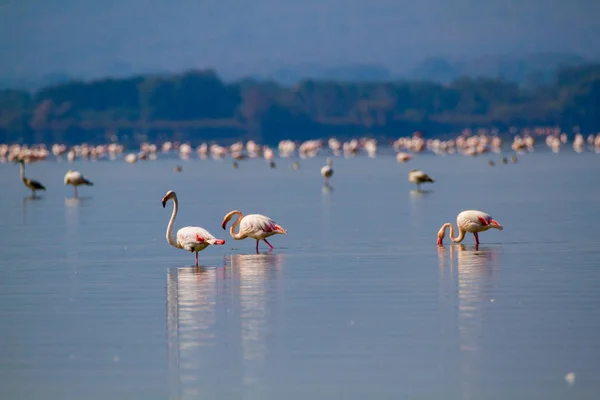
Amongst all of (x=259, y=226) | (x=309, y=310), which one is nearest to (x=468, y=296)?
(x=309, y=310)

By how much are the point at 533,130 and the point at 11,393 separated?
12653 cm

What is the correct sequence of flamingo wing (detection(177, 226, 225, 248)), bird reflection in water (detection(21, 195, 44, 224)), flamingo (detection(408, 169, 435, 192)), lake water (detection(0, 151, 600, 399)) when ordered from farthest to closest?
flamingo (detection(408, 169, 435, 192)) < bird reflection in water (detection(21, 195, 44, 224)) < flamingo wing (detection(177, 226, 225, 248)) < lake water (detection(0, 151, 600, 399))

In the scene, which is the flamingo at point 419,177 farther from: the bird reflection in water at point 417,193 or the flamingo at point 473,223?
the flamingo at point 473,223

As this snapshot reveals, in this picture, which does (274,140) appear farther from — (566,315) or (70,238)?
(566,315)

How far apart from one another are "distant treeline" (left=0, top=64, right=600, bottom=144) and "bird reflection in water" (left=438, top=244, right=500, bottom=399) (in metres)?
107

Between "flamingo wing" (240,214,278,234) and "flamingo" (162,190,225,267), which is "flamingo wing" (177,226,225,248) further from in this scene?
A: "flamingo wing" (240,214,278,234)

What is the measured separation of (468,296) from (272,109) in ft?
401

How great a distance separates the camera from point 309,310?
12.7 meters

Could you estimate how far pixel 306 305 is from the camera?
13.0 meters

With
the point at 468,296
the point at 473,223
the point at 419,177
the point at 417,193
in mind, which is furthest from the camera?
the point at 419,177

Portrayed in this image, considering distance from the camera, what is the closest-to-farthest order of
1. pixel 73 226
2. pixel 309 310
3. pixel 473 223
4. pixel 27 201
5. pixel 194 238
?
pixel 309 310 < pixel 194 238 < pixel 473 223 < pixel 73 226 < pixel 27 201

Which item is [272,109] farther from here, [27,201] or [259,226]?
[259,226]

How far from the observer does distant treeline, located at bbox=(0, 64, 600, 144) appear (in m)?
131

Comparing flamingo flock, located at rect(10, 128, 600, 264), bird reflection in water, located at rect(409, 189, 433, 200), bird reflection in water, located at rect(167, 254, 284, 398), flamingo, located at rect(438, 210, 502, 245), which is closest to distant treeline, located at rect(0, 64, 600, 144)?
flamingo flock, located at rect(10, 128, 600, 264)
